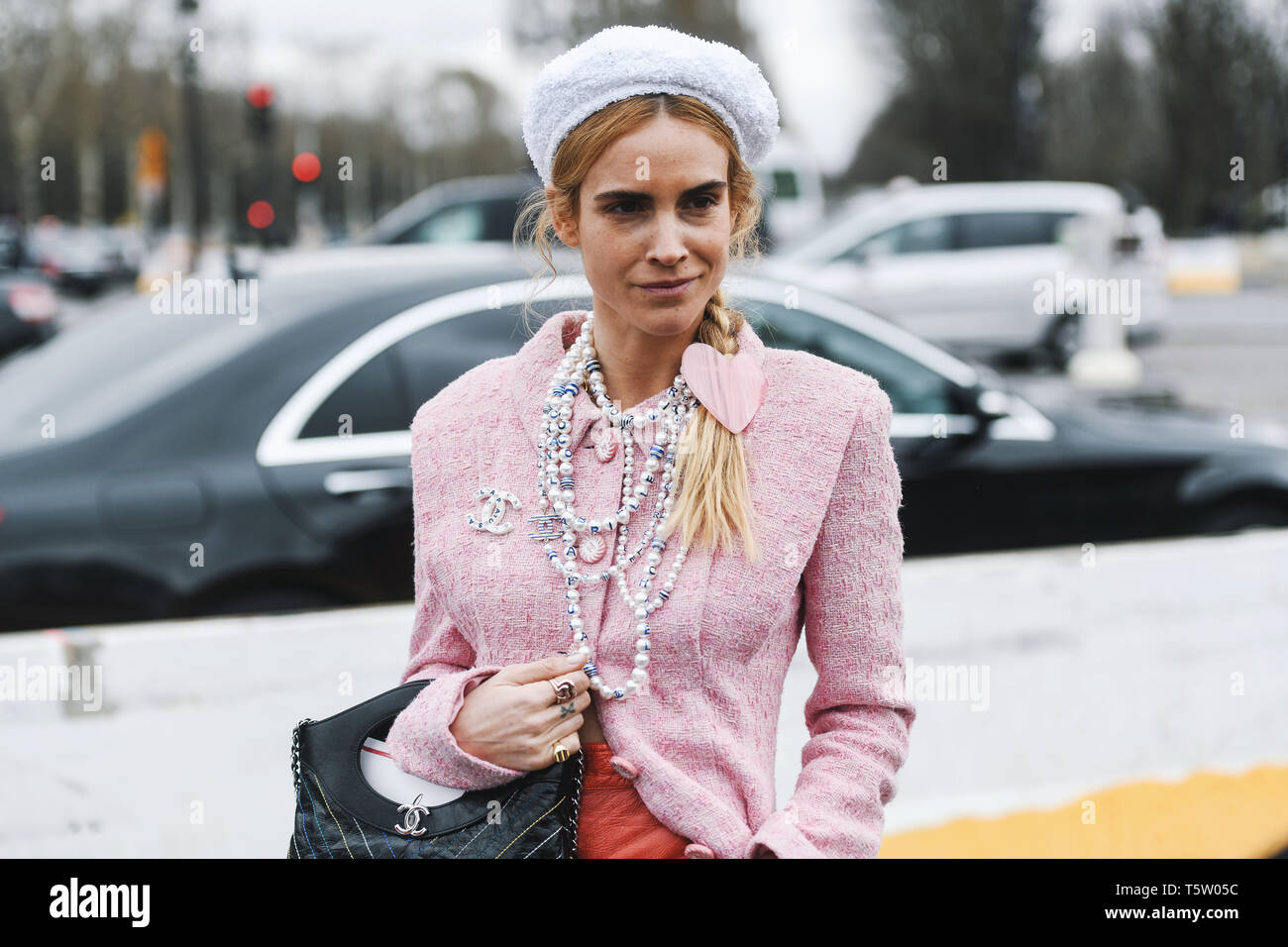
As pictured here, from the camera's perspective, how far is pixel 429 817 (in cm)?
154

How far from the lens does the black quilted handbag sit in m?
1.52

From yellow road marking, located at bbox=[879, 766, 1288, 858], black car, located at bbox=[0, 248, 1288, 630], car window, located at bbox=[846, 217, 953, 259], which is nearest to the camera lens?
yellow road marking, located at bbox=[879, 766, 1288, 858]

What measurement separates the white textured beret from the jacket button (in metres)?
0.76

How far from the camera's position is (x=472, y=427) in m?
1.70

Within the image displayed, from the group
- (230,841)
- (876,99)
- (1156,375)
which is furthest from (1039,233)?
(876,99)

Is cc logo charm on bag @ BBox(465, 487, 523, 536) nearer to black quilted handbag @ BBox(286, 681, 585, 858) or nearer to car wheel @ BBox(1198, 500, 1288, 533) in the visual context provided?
black quilted handbag @ BBox(286, 681, 585, 858)

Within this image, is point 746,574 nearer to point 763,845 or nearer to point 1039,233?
point 763,845

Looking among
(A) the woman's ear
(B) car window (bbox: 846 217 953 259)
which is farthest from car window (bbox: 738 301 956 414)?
(B) car window (bbox: 846 217 953 259)

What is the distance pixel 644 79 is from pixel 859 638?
73 centimetres

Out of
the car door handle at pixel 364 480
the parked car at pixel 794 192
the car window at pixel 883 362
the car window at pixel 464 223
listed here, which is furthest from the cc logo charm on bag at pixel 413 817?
the parked car at pixel 794 192

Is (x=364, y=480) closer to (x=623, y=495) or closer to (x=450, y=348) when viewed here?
(x=450, y=348)

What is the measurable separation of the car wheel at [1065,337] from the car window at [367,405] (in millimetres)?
11112

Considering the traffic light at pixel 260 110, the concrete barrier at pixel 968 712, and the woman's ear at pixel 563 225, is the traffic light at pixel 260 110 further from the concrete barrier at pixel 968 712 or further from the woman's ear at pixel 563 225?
the woman's ear at pixel 563 225
